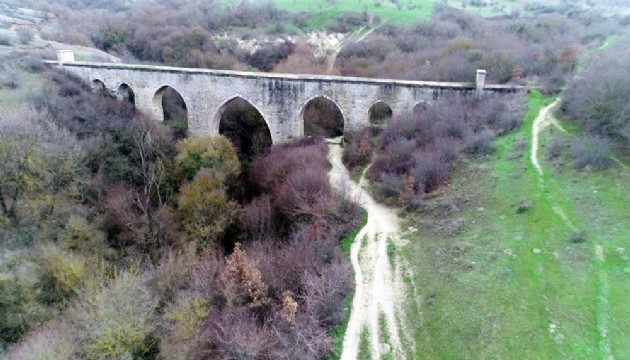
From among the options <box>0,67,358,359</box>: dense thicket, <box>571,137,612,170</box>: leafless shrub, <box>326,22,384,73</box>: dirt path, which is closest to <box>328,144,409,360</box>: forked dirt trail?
<box>0,67,358,359</box>: dense thicket

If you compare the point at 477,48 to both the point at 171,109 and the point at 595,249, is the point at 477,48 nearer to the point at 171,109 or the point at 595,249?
the point at 595,249

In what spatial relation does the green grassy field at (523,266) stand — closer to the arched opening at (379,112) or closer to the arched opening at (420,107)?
the arched opening at (420,107)

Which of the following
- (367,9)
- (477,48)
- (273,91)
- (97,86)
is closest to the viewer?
(273,91)

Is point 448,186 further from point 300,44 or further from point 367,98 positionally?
point 300,44

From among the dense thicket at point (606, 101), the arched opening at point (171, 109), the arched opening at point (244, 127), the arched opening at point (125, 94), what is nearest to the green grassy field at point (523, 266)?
the dense thicket at point (606, 101)

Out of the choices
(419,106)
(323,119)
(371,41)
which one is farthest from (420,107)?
(371,41)

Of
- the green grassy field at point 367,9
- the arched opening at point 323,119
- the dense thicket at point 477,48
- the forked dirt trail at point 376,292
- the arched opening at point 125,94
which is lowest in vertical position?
the forked dirt trail at point 376,292

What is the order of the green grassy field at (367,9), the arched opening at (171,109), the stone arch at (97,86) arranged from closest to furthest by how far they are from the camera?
the arched opening at (171,109)
the stone arch at (97,86)
the green grassy field at (367,9)

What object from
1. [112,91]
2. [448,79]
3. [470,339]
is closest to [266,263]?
[470,339]
